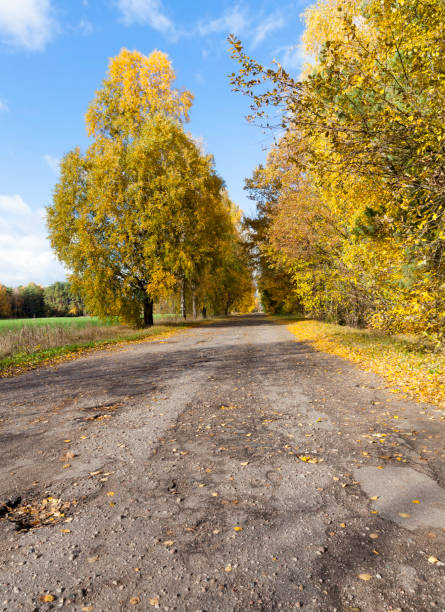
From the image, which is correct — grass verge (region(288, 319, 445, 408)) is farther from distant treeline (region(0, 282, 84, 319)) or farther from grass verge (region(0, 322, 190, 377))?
distant treeline (region(0, 282, 84, 319))

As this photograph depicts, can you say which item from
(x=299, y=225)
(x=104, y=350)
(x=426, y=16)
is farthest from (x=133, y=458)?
(x=299, y=225)

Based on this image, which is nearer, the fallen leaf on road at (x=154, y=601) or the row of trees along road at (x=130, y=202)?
the fallen leaf on road at (x=154, y=601)

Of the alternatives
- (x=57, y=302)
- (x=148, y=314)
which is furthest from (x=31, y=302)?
(x=148, y=314)

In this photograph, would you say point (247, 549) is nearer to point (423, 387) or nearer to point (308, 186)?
point (423, 387)

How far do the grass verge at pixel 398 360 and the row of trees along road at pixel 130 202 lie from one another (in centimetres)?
1058

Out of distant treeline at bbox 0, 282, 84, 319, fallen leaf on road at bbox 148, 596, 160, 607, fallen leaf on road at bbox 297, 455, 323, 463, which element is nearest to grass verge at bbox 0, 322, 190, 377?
fallen leaf on road at bbox 297, 455, 323, 463

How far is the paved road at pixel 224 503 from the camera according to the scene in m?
2.08

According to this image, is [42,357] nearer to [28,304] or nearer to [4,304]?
[4,304]

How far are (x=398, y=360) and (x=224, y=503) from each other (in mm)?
6992

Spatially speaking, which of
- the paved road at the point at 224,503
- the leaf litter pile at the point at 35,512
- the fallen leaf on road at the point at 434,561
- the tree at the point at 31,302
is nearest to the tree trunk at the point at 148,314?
the paved road at the point at 224,503

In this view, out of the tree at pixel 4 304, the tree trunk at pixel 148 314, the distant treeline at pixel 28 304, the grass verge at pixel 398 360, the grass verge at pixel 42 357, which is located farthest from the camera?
the distant treeline at pixel 28 304

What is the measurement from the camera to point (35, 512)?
294 centimetres

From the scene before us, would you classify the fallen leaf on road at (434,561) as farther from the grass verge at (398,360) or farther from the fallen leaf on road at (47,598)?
the grass verge at (398,360)

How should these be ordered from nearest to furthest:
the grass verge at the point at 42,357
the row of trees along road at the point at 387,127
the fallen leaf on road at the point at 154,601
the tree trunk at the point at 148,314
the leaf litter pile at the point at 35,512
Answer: the fallen leaf on road at the point at 154,601, the leaf litter pile at the point at 35,512, the row of trees along road at the point at 387,127, the grass verge at the point at 42,357, the tree trunk at the point at 148,314
